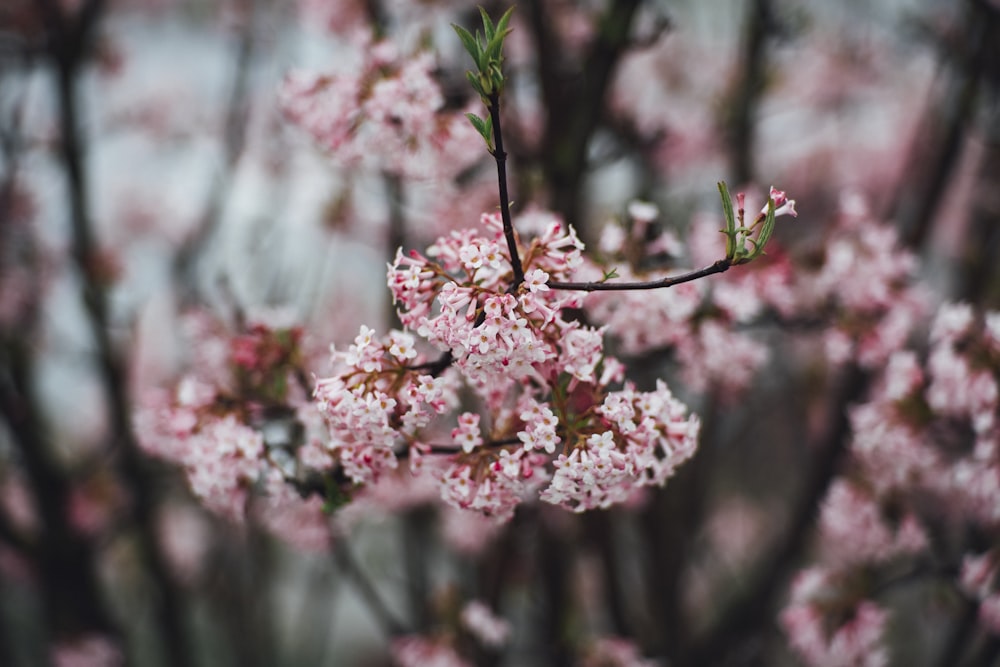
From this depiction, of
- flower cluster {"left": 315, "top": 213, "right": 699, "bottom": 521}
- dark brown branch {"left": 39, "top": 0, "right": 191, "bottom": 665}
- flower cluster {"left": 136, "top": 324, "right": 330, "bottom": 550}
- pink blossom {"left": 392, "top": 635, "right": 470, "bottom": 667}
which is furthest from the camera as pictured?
dark brown branch {"left": 39, "top": 0, "right": 191, "bottom": 665}

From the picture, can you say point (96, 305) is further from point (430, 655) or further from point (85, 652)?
point (430, 655)

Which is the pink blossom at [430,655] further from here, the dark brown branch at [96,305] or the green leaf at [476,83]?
the green leaf at [476,83]

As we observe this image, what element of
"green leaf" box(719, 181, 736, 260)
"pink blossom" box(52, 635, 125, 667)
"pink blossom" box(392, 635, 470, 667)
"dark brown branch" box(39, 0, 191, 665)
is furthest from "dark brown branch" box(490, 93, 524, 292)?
"pink blossom" box(52, 635, 125, 667)

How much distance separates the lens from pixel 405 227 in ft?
11.4

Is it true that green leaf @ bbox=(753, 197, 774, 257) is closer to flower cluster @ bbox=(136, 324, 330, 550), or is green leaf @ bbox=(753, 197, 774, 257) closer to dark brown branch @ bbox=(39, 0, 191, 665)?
flower cluster @ bbox=(136, 324, 330, 550)

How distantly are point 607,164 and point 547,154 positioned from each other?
1.10 ft

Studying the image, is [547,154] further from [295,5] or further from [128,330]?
[128,330]

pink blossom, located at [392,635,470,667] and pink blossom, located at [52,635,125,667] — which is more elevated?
pink blossom, located at [52,635,125,667]

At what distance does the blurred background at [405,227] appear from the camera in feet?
8.65

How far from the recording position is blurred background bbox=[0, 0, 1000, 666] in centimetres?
264

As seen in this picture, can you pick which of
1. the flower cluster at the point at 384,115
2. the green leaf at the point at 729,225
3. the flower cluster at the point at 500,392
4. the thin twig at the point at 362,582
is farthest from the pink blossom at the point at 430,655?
the green leaf at the point at 729,225

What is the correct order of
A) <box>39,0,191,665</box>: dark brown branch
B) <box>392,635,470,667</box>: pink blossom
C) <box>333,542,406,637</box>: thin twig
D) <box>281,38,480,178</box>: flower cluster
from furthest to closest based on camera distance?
<box>39,0,191,665</box>: dark brown branch < <box>333,542,406,637</box>: thin twig < <box>392,635,470,667</box>: pink blossom < <box>281,38,480,178</box>: flower cluster

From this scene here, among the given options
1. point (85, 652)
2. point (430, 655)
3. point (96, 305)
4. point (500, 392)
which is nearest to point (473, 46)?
point (500, 392)

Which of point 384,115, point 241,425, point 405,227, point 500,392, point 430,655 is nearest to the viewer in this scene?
point 500,392
